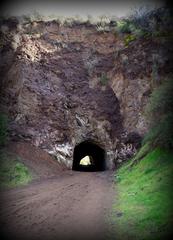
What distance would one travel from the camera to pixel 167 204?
10289 millimetres

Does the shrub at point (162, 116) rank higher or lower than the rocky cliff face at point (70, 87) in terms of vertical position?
lower

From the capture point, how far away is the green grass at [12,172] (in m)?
18.6

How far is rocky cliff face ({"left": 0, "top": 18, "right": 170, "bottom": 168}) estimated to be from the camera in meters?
27.2

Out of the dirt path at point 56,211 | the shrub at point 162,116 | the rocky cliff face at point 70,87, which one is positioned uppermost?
the rocky cliff face at point 70,87

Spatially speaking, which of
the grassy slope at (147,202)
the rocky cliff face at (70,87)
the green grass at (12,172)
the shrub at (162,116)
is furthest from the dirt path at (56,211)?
the rocky cliff face at (70,87)

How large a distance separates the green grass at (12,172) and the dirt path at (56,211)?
4.54ft

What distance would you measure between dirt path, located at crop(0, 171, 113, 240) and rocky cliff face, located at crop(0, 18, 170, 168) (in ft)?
33.1

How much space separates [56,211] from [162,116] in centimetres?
909

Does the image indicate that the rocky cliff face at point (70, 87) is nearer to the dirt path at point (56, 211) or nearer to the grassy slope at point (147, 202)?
the dirt path at point (56, 211)

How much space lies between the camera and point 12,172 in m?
19.9

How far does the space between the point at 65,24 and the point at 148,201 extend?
27501mm

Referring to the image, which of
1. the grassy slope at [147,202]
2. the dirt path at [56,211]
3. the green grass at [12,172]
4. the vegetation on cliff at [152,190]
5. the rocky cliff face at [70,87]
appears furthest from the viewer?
the rocky cliff face at [70,87]

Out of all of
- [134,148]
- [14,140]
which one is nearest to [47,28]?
[14,140]

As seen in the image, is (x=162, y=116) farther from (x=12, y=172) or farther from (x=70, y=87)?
(x=70, y=87)
